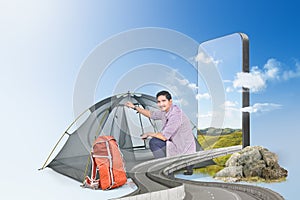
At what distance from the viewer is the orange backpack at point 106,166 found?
8.76 feet

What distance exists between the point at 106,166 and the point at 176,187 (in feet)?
2.10

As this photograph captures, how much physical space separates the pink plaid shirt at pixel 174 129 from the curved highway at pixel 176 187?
0.27ft

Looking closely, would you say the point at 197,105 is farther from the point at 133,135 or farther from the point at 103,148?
the point at 103,148

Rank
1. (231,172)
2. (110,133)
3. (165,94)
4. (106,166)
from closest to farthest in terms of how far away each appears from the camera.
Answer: (106,166) → (110,133) → (165,94) → (231,172)

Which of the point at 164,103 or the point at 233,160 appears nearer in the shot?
the point at 164,103

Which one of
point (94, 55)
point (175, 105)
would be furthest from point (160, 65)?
point (94, 55)

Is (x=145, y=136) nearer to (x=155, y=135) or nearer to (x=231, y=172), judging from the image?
→ (x=155, y=135)

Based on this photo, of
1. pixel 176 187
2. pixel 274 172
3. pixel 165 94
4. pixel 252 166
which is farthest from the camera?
pixel 252 166

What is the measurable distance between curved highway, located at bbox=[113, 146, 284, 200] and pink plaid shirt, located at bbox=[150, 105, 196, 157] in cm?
8

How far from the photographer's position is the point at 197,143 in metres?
3.79

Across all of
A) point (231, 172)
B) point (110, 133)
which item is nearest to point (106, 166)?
point (110, 133)

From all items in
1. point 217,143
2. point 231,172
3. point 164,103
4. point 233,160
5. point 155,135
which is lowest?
point 231,172

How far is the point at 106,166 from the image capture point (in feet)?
8.80

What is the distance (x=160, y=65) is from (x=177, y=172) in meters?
1.03
